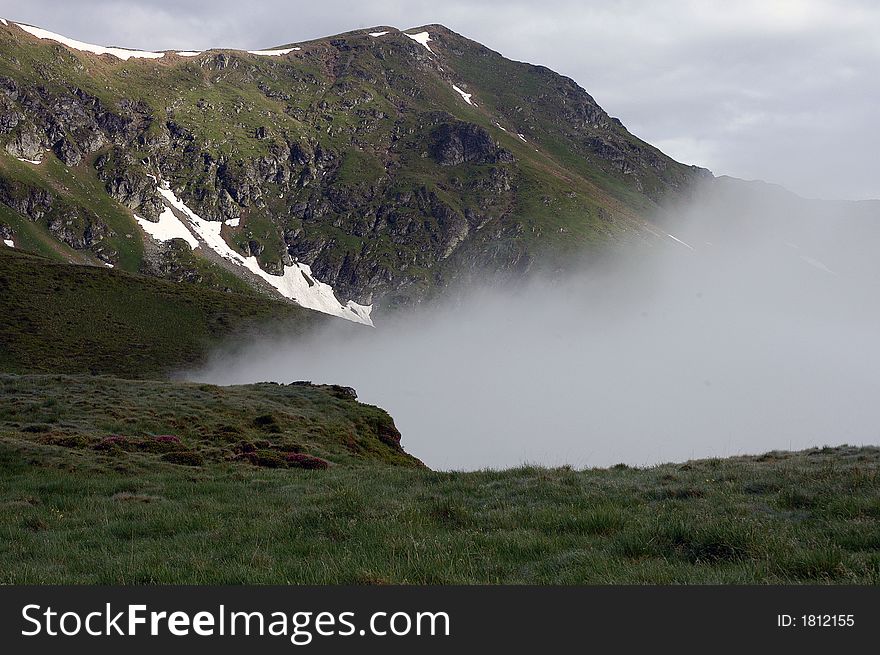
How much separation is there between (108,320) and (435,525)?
13475 cm

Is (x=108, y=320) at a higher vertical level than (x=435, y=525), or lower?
higher

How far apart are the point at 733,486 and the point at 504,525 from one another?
7.24 metres

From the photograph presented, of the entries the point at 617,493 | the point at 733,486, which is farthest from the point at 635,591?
the point at 733,486

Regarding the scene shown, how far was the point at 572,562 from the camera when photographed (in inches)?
348

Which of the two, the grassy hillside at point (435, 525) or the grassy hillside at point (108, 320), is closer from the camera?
the grassy hillside at point (435, 525)

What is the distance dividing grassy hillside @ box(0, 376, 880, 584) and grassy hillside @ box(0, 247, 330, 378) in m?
92.9

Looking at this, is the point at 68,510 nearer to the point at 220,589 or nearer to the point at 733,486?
the point at 220,589

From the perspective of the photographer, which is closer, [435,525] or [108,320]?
[435,525]

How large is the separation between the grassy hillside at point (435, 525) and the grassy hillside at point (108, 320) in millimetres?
92871

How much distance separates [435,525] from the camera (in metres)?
11.8

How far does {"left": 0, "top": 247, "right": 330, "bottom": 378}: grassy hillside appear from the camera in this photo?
108 m

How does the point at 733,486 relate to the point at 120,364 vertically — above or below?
below

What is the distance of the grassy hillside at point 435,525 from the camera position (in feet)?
28.0

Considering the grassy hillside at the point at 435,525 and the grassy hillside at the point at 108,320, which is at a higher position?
the grassy hillside at the point at 108,320
